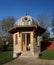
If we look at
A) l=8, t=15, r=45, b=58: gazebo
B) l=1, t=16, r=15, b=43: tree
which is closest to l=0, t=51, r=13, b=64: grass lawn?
l=8, t=15, r=45, b=58: gazebo

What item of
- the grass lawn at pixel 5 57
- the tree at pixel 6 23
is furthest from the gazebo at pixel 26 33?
the tree at pixel 6 23

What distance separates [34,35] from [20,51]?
2792mm

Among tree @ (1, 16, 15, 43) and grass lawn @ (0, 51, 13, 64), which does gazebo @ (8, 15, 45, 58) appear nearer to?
grass lawn @ (0, 51, 13, 64)

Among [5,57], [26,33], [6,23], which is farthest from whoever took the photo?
[6,23]

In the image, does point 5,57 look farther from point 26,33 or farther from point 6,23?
point 6,23

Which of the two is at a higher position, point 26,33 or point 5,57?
point 26,33

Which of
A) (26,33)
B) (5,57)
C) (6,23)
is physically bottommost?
(5,57)

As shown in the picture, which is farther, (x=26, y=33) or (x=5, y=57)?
(x=26, y=33)

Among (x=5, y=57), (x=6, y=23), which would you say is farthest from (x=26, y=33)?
(x=6, y=23)

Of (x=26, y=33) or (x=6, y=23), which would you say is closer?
(x=26, y=33)

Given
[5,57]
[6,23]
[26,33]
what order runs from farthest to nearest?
[6,23]
[26,33]
[5,57]

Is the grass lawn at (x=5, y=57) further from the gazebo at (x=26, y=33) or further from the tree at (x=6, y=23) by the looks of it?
the tree at (x=6, y=23)

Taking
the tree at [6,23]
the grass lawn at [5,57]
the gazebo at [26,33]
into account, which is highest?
the tree at [6,23]

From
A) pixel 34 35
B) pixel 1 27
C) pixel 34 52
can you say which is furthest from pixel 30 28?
pixel 1 27
